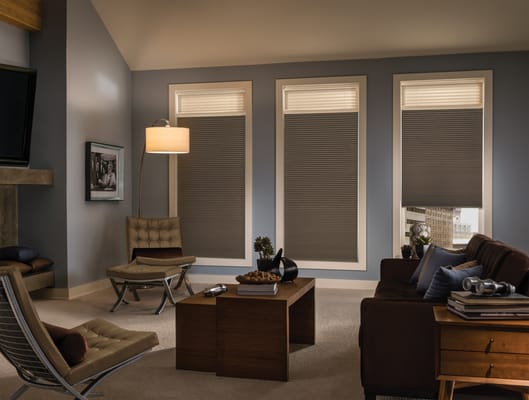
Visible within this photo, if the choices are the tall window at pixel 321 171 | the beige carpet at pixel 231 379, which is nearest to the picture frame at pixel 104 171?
the beige carpet at pixel 231 379

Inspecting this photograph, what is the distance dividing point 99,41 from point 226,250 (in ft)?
9.79

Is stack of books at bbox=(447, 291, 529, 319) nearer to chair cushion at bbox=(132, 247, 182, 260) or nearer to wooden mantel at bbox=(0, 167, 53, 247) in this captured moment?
chair cushion at bbox=(132, 247, 182, 260)

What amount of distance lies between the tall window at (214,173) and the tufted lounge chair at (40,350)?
4576mm

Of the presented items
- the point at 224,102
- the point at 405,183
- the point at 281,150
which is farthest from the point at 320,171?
the point at 224,102

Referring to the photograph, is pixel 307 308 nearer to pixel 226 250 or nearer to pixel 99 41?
pixel 226 250

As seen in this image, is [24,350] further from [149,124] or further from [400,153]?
[149,124]

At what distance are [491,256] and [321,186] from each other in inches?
146

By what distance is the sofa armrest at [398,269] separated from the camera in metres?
5.18

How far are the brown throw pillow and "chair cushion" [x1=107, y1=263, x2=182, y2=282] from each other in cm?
291

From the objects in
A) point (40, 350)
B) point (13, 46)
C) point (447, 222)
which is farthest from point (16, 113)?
point (447, 222)

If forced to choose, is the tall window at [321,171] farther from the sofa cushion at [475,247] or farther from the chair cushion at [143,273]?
the sofa cushion at [475,247]

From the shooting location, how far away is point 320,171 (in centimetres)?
744

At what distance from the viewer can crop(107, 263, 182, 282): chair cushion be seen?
229 inches

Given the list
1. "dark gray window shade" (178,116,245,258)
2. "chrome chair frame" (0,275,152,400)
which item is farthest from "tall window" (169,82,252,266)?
"chrome chair frame" (0,275,152,400)
